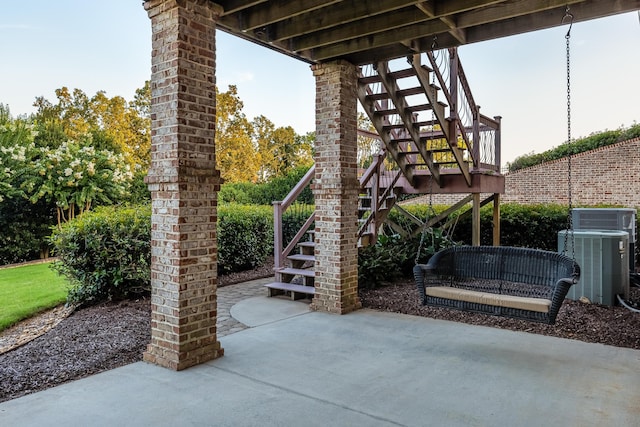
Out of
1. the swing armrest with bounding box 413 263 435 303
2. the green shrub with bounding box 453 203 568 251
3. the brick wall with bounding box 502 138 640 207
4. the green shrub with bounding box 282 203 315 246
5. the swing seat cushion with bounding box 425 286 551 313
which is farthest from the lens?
the brick wall with bounding box 502 138 640 207

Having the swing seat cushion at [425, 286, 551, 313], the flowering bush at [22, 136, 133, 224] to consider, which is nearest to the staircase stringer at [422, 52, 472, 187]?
the swing seat cushion at [425, 286, 551, 313]

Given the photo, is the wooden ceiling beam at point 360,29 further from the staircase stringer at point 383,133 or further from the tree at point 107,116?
the tree at point 107,116

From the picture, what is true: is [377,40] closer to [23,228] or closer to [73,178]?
[73,178]

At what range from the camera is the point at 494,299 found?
12.5 feet

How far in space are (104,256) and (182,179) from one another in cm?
270

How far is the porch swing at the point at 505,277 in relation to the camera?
144 inches

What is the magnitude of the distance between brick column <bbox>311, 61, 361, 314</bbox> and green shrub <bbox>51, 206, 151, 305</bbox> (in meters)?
2.36

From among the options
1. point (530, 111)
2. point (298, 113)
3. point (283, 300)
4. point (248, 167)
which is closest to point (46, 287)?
point (283, 300)

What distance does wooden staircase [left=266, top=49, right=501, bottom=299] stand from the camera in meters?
5.76

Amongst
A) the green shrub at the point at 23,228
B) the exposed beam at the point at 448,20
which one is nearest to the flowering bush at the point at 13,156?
the green shrub at the point at 23,228

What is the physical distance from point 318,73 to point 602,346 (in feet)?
13.7

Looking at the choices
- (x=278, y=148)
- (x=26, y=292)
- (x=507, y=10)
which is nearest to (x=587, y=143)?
(x=278, y=148)

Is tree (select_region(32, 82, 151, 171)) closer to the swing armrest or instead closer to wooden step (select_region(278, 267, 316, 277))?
wooden step (select_region(278, 267, 316, 277))

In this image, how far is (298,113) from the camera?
2030 centimetres
